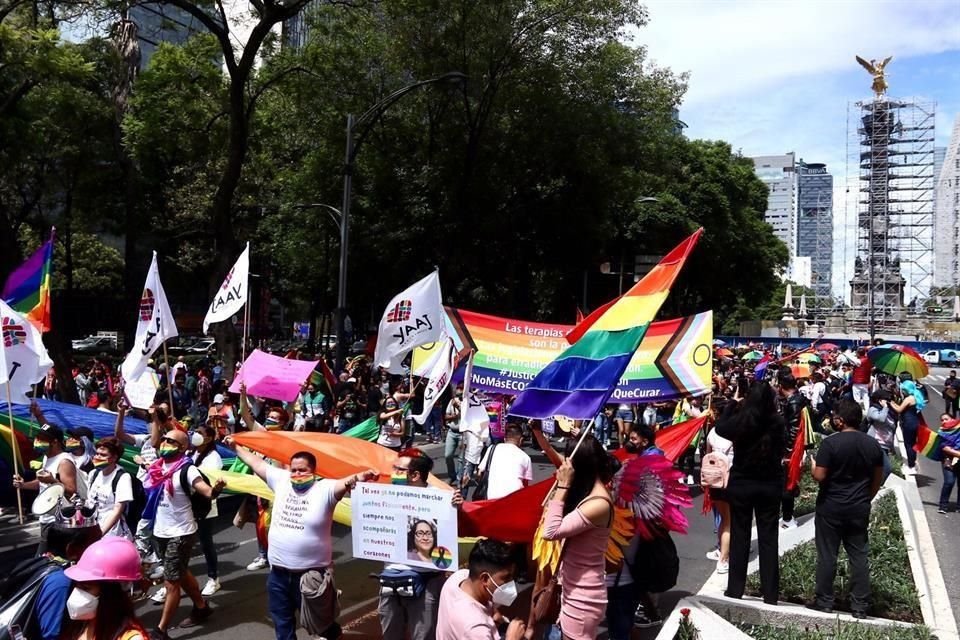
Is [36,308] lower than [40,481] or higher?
higher

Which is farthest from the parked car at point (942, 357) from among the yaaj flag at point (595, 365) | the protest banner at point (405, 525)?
the protest banner at point (405, 525)

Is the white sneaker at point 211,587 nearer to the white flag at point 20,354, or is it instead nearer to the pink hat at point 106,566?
the white flag at point 20,354

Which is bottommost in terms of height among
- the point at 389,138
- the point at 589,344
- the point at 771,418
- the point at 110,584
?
the point at 110,584

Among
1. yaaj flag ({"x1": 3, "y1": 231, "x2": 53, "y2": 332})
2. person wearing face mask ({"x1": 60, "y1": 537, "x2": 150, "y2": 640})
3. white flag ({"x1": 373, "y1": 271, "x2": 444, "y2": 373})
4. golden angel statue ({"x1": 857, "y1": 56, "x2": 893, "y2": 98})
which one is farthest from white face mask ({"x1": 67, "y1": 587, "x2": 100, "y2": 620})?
golden angel statue ({"x1": 857, "y1": 56, "x2": 893, "y2": 98})

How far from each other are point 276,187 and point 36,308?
2406 centimetres

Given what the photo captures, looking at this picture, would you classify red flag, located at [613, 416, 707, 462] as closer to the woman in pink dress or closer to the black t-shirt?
the black t-shirt

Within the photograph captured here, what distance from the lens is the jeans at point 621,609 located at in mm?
5355

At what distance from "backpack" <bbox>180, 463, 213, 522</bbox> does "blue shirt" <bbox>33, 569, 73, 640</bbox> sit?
2.80 metres

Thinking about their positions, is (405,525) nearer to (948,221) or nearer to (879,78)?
(879,78)

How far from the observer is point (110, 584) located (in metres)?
3.49

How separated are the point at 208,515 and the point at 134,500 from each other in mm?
679

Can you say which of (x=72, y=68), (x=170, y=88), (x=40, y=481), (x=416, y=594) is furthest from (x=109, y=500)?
(x=170, y=88)

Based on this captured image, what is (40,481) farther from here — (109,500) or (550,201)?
(550,201)

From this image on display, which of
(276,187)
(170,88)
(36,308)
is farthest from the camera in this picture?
(276,187)
